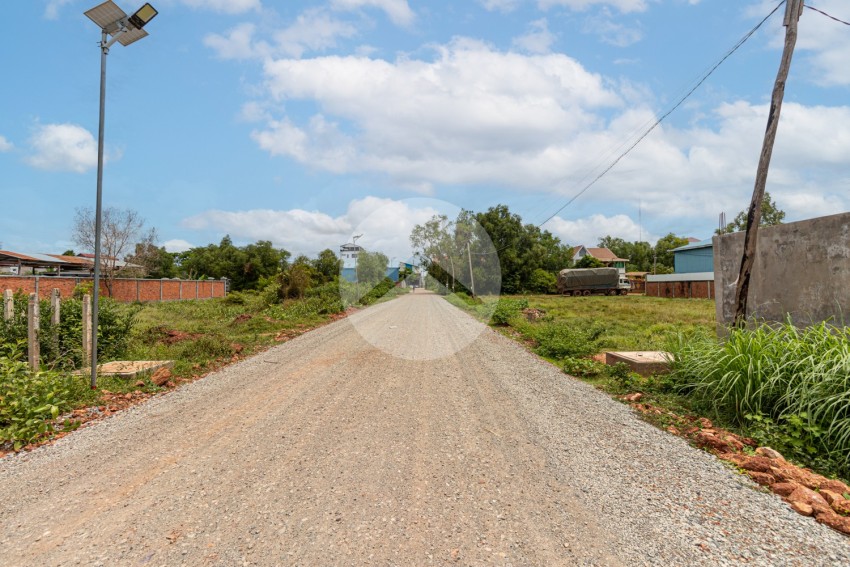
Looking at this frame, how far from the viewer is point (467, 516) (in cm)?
288

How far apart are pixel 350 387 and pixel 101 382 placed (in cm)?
352

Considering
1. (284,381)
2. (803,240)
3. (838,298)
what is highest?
(803,240)

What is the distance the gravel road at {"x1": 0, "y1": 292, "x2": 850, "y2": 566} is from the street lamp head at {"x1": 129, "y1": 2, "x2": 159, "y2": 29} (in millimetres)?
4981

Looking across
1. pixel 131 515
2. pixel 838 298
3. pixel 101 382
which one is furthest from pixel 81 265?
pixel 838 298

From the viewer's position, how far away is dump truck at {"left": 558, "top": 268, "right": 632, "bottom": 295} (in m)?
44.9

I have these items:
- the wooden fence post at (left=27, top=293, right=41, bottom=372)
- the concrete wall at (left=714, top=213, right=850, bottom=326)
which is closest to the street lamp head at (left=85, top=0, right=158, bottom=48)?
the wooden fence post at (left=27, top=293, right=41, bottom=372)

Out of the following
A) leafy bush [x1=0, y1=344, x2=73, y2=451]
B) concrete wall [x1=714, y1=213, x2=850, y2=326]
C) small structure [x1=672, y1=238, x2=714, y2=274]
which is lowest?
leafy bush [x1=0, y1=344, x2=73, y2=451]

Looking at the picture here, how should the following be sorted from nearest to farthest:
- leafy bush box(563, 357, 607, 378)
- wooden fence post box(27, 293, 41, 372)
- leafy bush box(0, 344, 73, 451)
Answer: leafy bush box(0, 344, 73, 451), wooden fence post box(27, 293, 41, 372), leafy bush box(563, 357, 607, 378)

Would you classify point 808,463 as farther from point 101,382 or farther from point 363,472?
point 101,382

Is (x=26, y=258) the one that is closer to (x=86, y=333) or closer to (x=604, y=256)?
(x=86, y=333)

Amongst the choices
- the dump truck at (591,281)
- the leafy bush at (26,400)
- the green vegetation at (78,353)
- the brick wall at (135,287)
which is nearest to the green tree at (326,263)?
the brick wall at (135,287)

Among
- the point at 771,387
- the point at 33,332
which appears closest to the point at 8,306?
the point at 33,332

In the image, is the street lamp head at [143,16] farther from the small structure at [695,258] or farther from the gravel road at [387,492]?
the small structure at [695,258]

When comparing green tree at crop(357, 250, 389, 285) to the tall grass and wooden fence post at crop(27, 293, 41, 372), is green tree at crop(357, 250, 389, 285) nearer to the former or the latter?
wooden fence post at crop(27, 293, 41, 372)
